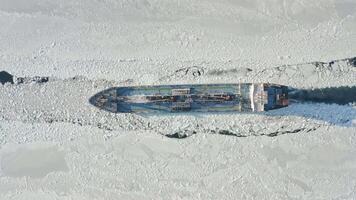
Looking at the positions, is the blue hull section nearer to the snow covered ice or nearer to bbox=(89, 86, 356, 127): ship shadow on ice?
bbox=(89, 86, 356, 127): ship shadow on ice

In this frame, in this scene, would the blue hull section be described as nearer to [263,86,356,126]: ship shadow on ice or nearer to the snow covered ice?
the snow covered ice

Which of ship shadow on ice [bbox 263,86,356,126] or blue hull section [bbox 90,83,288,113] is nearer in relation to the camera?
blue hull section [bbox 90,83,288,113]

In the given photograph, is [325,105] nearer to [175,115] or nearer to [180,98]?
[180,98]

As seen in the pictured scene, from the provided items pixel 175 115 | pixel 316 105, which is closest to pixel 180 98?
pixel 175 115

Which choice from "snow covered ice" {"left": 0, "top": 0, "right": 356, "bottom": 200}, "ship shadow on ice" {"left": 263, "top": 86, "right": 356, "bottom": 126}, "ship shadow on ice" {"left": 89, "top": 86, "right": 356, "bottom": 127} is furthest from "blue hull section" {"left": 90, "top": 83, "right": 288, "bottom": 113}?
"ship shadow on ice" {"left": 263, "top": 86, "right": 356, "bottom": 126}

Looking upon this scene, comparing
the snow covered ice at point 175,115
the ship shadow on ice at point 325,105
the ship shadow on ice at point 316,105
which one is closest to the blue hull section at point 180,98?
the ship shadow on ice at point 316,105

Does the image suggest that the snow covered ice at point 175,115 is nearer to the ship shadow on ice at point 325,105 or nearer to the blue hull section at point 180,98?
the ship shadow on ice at point 325,105
